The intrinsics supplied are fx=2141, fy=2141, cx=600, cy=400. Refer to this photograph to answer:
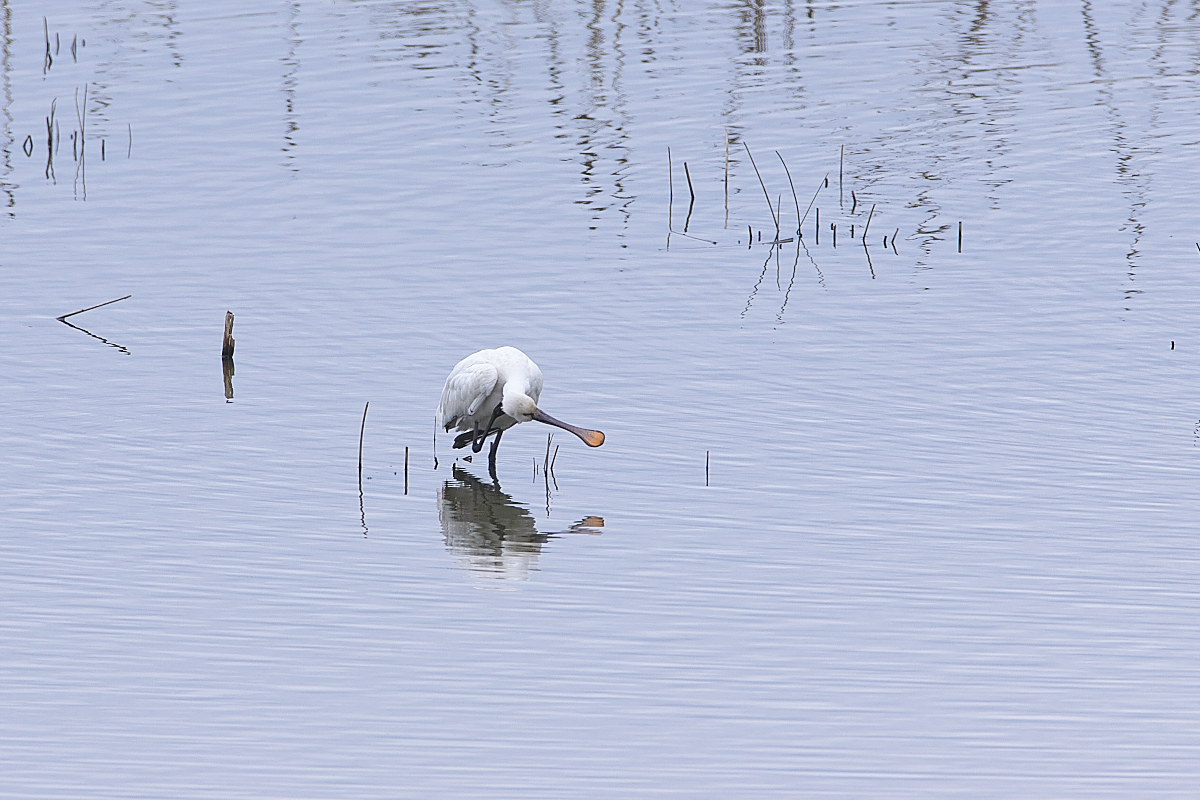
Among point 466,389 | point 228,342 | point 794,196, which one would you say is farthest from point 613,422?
point 794,196

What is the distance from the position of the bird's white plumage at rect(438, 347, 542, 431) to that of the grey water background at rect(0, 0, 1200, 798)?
0.91 feet

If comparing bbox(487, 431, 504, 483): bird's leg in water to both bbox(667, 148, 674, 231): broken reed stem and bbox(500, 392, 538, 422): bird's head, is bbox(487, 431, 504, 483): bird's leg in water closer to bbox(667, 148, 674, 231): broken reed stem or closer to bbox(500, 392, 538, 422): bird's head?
bbox(500, 392, 538, 422): bird's head

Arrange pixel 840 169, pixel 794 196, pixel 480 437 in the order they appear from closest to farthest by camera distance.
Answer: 1. pixel 480 437
2. pixel 794 196
3. pixel 840 169

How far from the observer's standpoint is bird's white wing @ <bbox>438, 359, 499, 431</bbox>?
469 inches

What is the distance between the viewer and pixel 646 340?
14.1 meters

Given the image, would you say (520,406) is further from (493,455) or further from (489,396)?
(493,455)

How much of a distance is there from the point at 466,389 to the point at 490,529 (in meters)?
1.19

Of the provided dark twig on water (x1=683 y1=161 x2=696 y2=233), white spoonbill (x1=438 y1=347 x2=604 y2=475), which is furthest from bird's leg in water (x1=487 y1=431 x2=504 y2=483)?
dark twig on water (x1=683 y1=161 x2=696 y2=233)

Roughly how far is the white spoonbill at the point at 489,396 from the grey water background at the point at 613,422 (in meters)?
0.22

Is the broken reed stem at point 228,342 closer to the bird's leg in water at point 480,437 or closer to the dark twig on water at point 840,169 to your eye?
the bird's leg in water at point 480,437

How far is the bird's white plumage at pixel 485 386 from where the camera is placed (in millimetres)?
11898

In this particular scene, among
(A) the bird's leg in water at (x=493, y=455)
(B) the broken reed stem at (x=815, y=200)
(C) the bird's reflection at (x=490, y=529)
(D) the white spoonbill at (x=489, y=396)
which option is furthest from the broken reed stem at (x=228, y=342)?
(B) the broken reed stem at (x=815, y=200)

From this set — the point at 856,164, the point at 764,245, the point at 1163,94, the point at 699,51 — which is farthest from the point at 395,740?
the point at 699,51

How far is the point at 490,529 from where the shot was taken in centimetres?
1099
